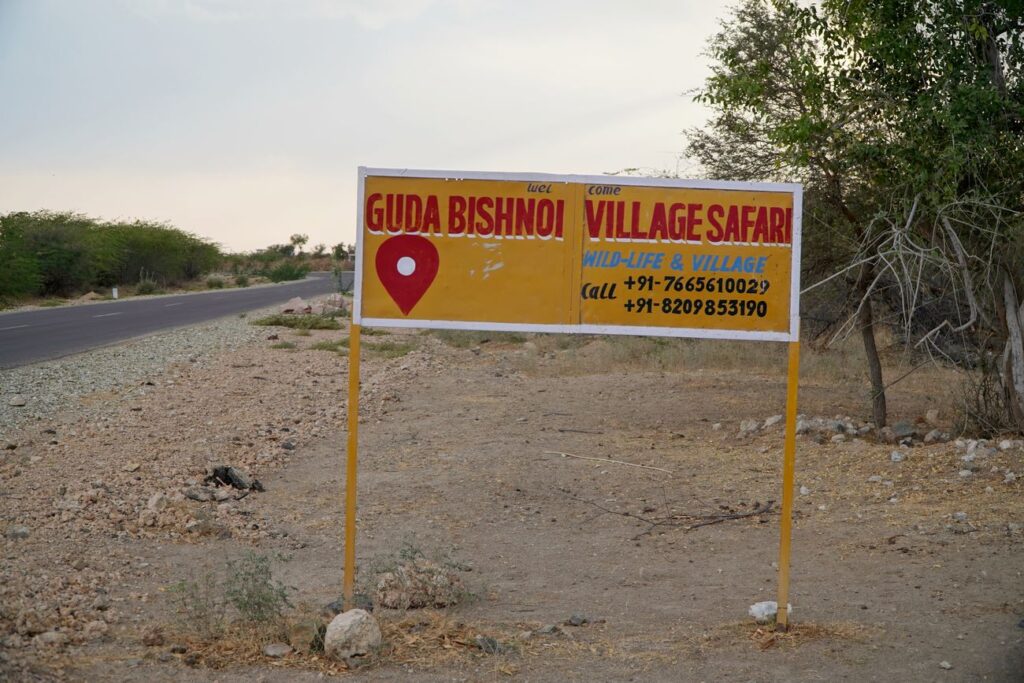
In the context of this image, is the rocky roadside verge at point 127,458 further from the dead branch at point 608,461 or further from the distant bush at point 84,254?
the distant bush at point 84,254

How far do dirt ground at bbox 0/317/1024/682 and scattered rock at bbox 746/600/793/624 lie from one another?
62 millimetres

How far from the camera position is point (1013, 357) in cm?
1069

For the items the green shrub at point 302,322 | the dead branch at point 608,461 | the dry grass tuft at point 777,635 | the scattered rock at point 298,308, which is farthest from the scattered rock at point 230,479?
the scattered rock at point 298,308

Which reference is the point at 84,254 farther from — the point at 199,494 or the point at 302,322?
the point at 199,494

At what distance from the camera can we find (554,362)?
63.7 ft

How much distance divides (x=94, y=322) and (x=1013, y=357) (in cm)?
2432

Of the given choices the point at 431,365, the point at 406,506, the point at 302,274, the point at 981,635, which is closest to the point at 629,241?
the point at 981,635

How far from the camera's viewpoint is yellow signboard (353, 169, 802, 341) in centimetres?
579

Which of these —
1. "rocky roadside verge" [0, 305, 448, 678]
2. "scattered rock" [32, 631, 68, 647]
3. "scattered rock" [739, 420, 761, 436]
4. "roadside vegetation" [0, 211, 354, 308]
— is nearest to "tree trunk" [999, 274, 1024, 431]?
"scattered rock" [739, 420, 761, 436]

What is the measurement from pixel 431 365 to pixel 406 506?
33.3ft

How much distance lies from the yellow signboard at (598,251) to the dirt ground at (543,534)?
5.47 feet

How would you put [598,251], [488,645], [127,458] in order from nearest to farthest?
1. [488,645]
2. [598,251]
3. [127,458]

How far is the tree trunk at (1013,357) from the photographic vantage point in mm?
10648

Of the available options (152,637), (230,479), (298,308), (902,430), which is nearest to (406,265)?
(152,637)
